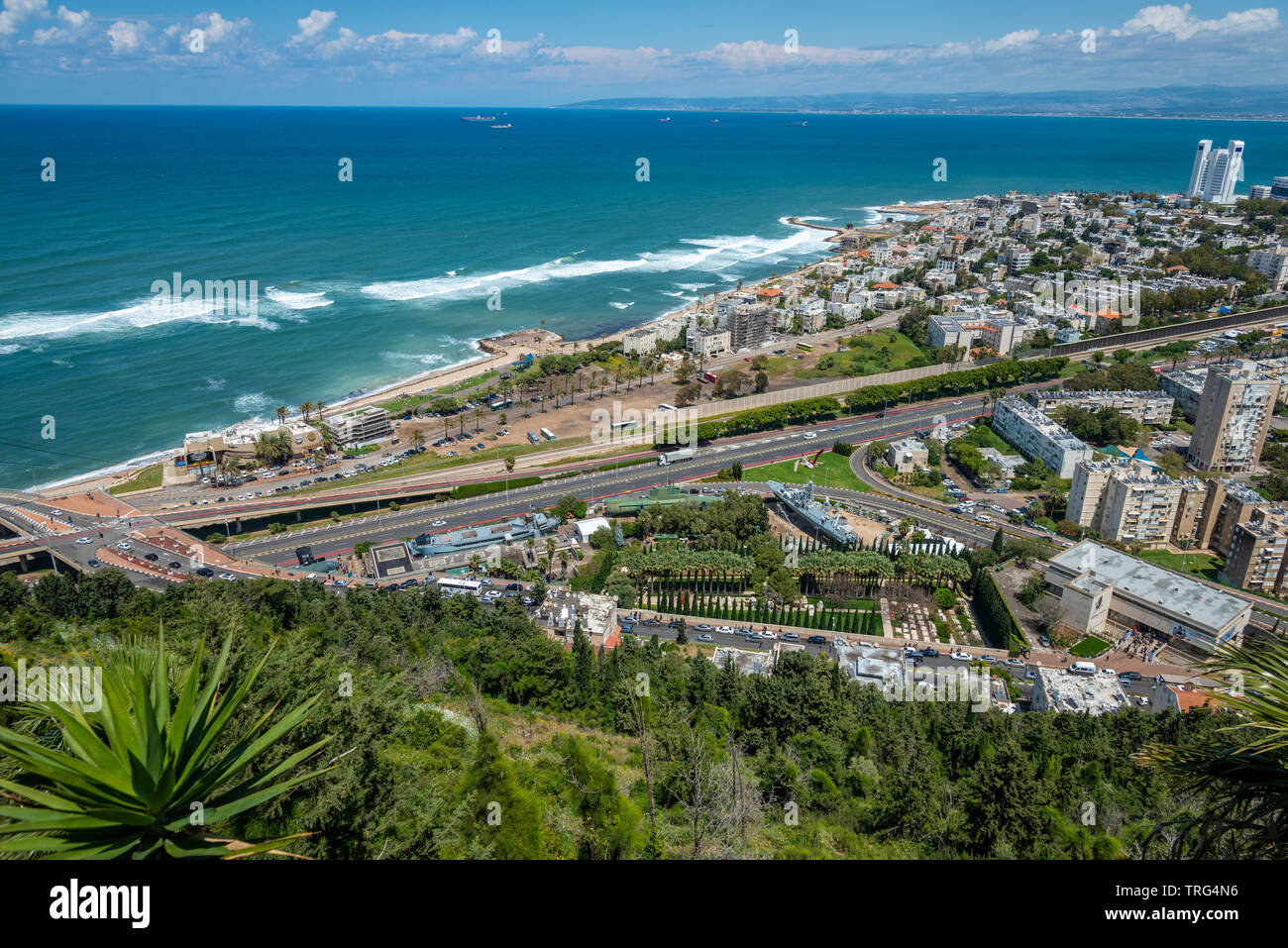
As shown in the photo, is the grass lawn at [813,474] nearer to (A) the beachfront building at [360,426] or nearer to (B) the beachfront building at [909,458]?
(B) the beachfront building at [909,458]

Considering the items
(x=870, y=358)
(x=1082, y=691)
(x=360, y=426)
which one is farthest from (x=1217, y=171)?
(x=360, y=426)

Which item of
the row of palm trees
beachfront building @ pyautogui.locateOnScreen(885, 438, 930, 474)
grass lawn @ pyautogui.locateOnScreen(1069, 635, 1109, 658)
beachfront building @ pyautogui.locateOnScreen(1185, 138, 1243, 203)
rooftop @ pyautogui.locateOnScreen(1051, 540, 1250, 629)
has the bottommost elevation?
grass lawn @ pyautogui.locateOnScreen(1069, 635, 1109, 658)

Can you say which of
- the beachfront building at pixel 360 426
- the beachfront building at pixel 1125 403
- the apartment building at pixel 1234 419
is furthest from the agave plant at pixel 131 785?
the beachfront building at pixel 1125 403

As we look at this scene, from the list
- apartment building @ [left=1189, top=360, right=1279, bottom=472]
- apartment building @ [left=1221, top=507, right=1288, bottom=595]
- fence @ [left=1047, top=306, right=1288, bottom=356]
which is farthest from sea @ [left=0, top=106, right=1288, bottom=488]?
apartment building @ [left=1221, top=507, right=1288, bottom=595]

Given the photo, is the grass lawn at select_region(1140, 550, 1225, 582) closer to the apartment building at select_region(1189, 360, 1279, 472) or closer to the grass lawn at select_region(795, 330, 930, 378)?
the apartment building at select_region(1189, 360, 1279, 472)

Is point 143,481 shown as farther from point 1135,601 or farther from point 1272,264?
point 1272,264

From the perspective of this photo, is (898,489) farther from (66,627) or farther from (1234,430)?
(66,627)

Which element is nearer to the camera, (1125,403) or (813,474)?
(813,474)
